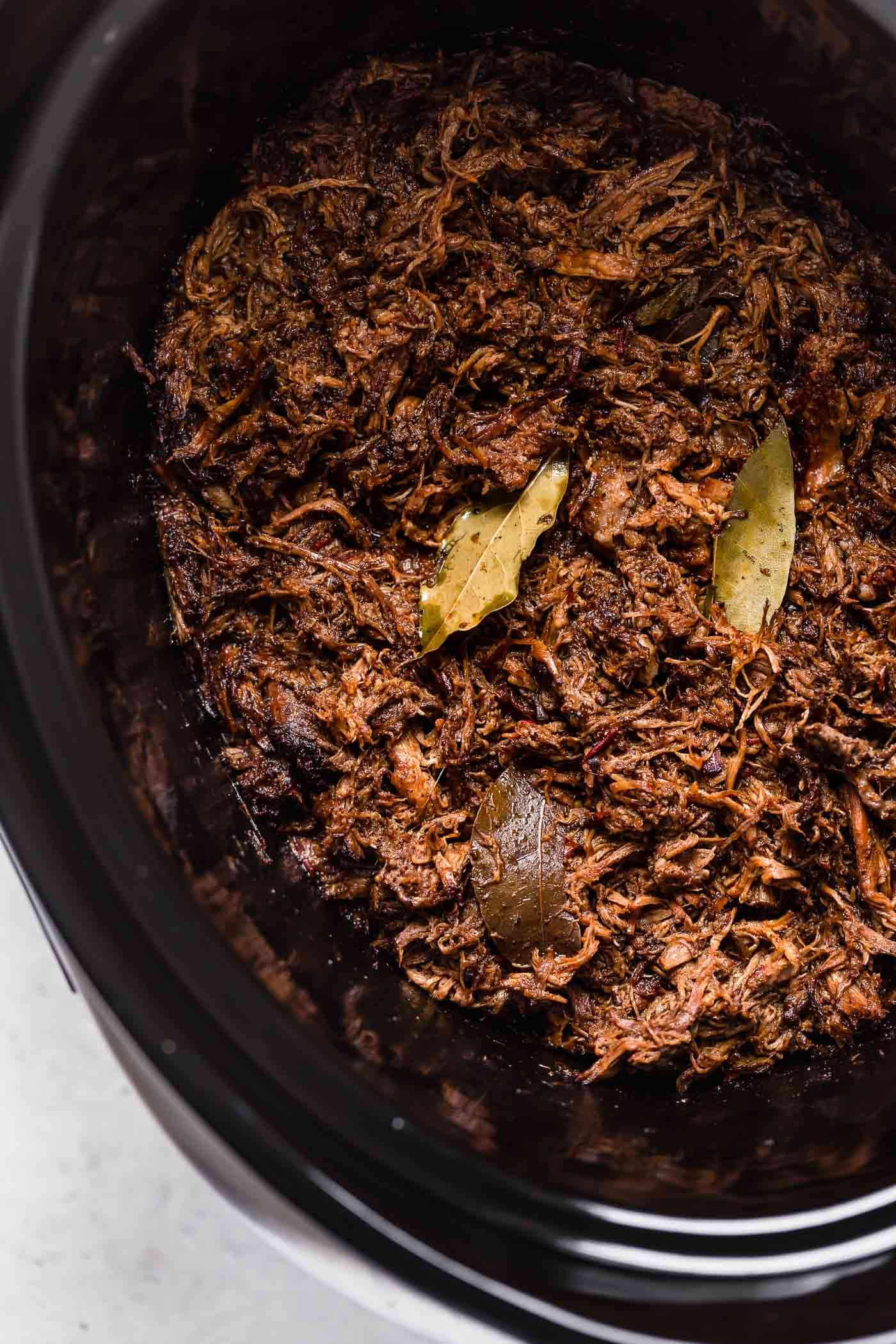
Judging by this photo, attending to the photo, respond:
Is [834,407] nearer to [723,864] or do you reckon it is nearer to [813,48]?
[813,48]

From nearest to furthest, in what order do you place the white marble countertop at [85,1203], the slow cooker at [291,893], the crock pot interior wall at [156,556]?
the slow cooker at [291,893]
the crock pot interior wall at [156,556]
the white marble countertop at [85,1203]

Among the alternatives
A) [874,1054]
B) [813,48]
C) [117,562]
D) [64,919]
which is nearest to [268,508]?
[117,562]

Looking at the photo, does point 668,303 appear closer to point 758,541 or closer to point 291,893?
point 758,541

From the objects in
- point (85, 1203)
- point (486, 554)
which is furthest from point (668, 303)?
point (85, 1203)

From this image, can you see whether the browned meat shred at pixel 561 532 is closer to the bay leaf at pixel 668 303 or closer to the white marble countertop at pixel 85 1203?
the bay leaf at pixel 668 303

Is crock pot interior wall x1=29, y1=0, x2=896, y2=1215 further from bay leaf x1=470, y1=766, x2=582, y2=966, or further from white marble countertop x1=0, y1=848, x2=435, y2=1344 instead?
white marble countertop x1=0, y1=848, x2=435, y2=1344

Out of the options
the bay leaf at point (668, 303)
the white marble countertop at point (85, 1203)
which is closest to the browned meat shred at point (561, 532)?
the bay leaf at point (668, 303)

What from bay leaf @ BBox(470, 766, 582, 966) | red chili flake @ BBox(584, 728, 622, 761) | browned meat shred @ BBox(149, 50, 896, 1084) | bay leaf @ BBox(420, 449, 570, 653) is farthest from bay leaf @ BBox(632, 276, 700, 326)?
bay leaf @ BBox(470, 766, 582, 966)
